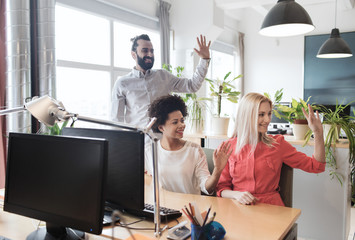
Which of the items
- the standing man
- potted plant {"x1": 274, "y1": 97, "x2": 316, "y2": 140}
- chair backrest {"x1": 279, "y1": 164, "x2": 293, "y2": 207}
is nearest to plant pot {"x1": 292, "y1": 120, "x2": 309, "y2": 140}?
potted plant {"x1": 274, "y1": 97, "x2": 316, "y2": 140}

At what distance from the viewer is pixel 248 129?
6.15ft

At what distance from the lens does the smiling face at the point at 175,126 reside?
1.86 meters

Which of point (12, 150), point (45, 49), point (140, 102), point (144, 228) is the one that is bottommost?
point (144, 228)

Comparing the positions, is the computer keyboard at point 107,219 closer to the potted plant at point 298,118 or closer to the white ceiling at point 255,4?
the potted plant at point 298,118

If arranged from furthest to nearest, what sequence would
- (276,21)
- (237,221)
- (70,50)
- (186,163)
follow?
(70,50) → (276,21) → (186,163) → (237,221)

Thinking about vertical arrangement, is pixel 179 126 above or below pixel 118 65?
below

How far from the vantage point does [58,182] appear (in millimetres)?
1166

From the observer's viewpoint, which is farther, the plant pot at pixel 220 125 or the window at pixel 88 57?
the window at pixel 88 57

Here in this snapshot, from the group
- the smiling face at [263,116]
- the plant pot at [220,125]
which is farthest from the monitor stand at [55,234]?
the plant pot at [220,125]

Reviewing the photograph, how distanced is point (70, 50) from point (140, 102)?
4.44 feet

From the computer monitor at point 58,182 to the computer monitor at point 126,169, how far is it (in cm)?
18

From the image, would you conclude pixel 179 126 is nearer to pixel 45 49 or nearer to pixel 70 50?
pixel 45 49

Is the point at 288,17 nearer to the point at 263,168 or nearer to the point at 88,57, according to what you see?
the point at 263,168

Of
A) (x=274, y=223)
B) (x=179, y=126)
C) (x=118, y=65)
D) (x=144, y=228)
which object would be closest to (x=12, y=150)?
(x=144, y=228)
